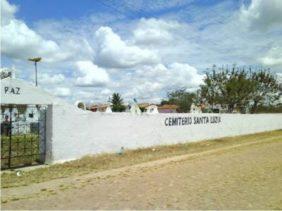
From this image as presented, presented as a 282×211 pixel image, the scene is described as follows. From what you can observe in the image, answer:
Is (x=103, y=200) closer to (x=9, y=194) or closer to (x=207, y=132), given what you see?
(x=9, y=194)

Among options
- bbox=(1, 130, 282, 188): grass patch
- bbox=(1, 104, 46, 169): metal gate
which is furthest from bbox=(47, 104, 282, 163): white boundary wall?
bbox=(1, 130, 282, 188): grass patch

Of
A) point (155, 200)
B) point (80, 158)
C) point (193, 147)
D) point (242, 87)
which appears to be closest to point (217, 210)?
point (155, 200)

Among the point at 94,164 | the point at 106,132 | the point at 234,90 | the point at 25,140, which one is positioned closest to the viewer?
the point at 25,140

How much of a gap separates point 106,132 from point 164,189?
8.14 m

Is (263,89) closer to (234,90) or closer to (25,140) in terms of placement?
(234,90)

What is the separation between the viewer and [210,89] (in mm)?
47750

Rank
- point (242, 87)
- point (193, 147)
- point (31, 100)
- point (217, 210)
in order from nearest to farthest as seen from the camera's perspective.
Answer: point (217, 210)
point (31, 100)
point (193, 147)
point (242, 87)

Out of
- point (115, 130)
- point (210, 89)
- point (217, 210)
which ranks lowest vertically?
point (217, 210)

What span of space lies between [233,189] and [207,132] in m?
17.3

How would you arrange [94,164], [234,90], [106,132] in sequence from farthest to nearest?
[234,90], [106,132], [94,164]

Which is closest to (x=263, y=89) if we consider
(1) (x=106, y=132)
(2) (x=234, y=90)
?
(2) (x=234, y=90)

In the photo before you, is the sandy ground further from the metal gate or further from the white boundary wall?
the metal gate

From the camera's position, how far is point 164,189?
10633mm

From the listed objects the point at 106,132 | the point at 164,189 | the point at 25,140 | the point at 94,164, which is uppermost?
the point at 106,132
